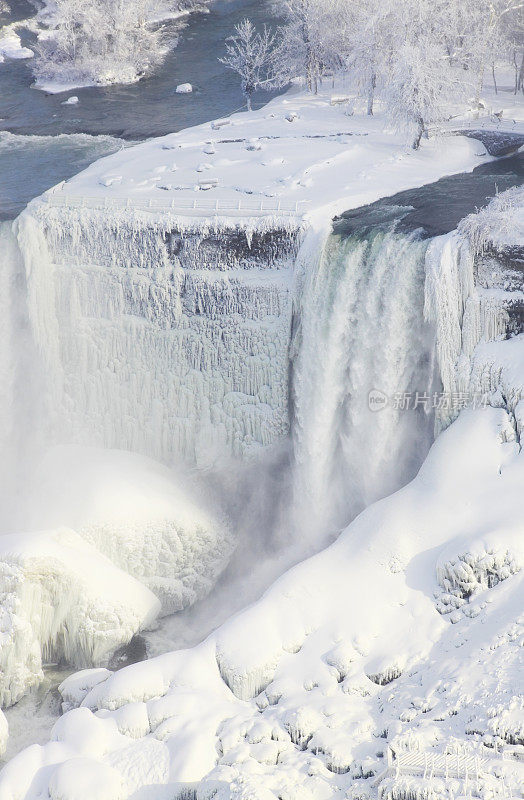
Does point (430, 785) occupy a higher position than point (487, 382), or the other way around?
point (487, 382)

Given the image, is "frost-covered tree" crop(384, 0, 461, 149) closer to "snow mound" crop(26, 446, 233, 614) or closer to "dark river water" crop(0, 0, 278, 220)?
"dark river water" crop(0, 0, 278, 220)

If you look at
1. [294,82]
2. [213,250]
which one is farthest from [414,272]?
[294,82]

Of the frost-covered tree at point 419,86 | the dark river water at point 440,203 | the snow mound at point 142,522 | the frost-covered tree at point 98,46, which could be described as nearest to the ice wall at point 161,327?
the snow mound at point 142,522

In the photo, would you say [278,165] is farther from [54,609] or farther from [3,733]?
[3,733]

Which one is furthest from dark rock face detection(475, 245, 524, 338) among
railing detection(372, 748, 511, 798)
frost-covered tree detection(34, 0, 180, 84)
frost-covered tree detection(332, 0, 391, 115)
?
frost-covered tree detection(34, 0, 180, 84)

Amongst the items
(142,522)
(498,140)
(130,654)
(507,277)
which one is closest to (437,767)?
(130,654)

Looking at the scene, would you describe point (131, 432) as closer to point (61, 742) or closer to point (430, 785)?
→ point (61, 742)
